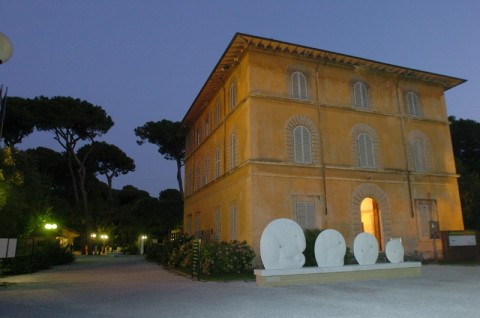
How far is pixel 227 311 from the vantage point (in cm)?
665

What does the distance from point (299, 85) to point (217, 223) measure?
8.01 m

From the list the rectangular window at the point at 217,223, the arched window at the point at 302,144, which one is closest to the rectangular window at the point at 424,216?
the arched window at the point at 302,144

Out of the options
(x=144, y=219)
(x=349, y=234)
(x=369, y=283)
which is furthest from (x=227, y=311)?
(x=144, y=219)

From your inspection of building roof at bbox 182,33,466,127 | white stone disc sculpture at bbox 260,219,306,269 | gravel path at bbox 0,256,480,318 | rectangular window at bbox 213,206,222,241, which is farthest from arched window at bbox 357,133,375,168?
white stone disc sculpture at bbox 260,219,306,269

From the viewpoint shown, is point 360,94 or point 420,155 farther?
point 420,155

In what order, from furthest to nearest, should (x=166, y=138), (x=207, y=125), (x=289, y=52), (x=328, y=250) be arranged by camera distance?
(x=166, y=138), (x=207, y=125), (x=289, y=52), (x=328, y=250)

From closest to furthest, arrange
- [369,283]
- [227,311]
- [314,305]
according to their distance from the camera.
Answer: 1. [227,311]
2. [314,305]
3. [369,283]

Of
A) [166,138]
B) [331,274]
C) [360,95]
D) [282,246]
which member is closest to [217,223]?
[282,246]

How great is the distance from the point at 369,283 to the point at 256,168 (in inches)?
248

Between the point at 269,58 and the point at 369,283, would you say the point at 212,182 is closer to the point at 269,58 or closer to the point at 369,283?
the point at 269,58

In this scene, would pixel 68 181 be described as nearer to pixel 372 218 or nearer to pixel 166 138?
pixel 166 138

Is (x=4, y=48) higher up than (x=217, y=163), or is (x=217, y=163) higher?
(x=217, y=163)

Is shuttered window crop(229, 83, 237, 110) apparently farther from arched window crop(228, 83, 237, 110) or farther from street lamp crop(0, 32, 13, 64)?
street lamp crop(0, 32, 13, 64)

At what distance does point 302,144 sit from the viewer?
16.4m
